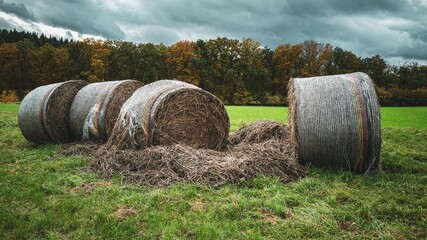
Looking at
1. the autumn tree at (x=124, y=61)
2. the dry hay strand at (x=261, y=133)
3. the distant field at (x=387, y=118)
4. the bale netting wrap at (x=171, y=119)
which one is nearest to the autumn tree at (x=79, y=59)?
the autumn tree at (x=124, y=61)

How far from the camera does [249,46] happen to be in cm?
6003

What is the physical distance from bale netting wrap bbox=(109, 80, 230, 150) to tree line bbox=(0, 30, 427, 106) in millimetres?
44890

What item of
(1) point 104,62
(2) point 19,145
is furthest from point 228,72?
(2) point 19,145

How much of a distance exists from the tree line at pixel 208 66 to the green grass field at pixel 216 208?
47.3 m

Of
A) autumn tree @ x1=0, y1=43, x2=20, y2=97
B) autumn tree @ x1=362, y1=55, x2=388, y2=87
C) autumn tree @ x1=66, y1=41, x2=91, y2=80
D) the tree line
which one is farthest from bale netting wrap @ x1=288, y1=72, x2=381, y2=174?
autumn tree @ x1=0, y1=43, x2=20, y2=97

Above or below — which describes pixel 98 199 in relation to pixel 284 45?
below

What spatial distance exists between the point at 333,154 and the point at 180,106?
3.47 meters

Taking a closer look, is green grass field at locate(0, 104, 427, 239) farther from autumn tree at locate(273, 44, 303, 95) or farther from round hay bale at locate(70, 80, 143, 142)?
autumn tree at locate(273, 44, 303, 95)

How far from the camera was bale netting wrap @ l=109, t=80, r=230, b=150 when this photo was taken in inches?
282

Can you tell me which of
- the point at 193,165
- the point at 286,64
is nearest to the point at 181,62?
the point at 286,64

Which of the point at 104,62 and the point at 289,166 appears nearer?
the point at 289,166

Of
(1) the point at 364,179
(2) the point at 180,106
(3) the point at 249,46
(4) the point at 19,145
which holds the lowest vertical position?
(4) the point at 19,145

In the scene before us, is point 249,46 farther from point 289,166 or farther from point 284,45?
point 289,166

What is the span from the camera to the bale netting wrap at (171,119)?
7.15m
